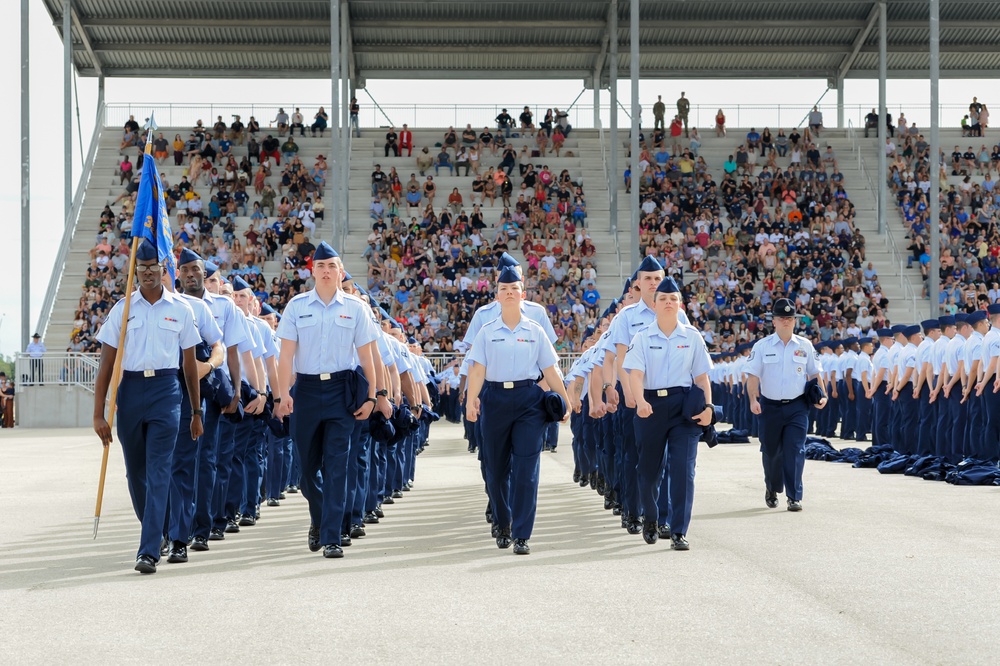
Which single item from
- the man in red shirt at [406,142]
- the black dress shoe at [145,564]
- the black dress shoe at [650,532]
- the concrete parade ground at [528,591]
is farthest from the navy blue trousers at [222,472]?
the man in red shirt at [406,142]

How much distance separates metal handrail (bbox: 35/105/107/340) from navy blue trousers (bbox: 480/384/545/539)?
92.5 ft

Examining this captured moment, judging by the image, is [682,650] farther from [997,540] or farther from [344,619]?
[997,540]

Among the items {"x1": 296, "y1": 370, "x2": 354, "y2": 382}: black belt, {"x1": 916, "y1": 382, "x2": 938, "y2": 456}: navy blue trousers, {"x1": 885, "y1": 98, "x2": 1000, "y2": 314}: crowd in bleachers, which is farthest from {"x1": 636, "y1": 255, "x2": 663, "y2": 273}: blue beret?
{"x1": 885, "y1": 98, "x2": 1000, "y2": 314}: crowd in bleachers

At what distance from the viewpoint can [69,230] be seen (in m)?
39.0

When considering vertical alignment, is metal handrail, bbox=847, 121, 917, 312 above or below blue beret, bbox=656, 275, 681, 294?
above

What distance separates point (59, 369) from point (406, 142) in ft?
50.2

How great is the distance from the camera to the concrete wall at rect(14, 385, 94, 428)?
3123 cm

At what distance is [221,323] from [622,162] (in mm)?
34324

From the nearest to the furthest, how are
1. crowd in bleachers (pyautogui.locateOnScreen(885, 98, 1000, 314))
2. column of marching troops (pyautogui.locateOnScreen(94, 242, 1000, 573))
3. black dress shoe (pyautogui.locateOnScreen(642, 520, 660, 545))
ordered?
column of marching troops (pyautogui.locateOnScreen(94, 242, 1000, 573)) → black dress shoe (pyautogui.locateOnScreen(642, 520, 660, 545)) → crowd in bleachers (pyautogui.locateOnScreen(885, 98, 1000, 314))

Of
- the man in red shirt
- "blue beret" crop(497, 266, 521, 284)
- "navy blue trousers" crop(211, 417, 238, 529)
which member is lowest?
"navy blue trousers" crop(211, 417, 238, 529)

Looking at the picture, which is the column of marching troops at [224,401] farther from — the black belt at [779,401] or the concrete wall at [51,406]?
the concrete wall at [51,406]

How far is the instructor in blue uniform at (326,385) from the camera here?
902 cm

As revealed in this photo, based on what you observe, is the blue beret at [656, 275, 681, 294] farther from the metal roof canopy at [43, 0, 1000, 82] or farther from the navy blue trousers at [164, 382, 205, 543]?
the metal roof canopy at [43, 0, 1000, 82]

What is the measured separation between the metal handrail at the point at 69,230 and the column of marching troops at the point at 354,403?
82.9ft
